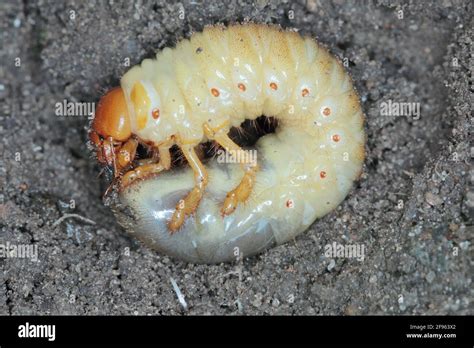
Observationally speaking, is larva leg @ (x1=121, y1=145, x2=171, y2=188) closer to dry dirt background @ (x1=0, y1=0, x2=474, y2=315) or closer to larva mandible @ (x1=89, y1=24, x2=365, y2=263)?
larva mandible @ (x1=89, y1=24, x2=365, y2=263)

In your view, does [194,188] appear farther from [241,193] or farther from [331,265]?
[331,265]

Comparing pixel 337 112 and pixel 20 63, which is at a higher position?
Result: pixel 20 63

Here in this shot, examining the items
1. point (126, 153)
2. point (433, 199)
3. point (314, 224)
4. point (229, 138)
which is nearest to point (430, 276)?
point (433, 199)

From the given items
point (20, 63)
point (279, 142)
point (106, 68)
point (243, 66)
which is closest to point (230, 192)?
point (279, 142)

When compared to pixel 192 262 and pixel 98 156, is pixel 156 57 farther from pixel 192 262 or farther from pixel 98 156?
pixel 192 262

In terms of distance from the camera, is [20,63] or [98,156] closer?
[98,156]

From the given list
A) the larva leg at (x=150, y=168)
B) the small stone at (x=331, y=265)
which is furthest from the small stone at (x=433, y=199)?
the larva leg at (x=150, y=168)

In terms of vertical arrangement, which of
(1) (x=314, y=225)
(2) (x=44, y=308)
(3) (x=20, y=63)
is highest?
(3) (x=20, y=63)

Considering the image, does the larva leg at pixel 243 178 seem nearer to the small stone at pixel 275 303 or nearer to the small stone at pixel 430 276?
the small stone at pixel 275 303

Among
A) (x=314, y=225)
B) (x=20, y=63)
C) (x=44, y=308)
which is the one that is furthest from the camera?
(x=20, y=63)
